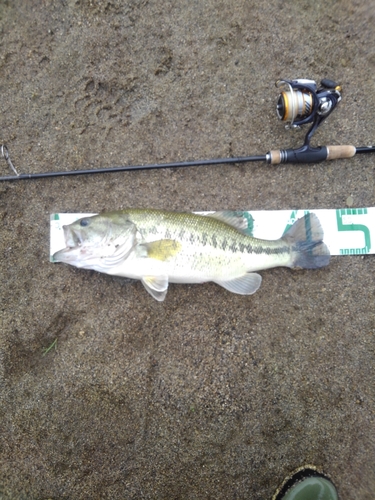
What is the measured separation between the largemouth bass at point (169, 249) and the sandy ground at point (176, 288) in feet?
0.77

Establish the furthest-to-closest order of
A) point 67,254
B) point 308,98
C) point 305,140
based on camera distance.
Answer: point 305,140 → point 308,98 → point 67,254

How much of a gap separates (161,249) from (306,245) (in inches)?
37.4

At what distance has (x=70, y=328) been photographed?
2432 mm

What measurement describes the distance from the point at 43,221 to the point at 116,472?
1.75 metres

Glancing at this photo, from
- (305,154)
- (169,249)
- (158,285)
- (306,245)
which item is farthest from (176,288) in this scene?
(305,154)

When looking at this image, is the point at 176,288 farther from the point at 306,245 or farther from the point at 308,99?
the point at 308,99

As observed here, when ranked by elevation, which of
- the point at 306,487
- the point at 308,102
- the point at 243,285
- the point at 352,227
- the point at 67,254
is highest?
the point at 308,102

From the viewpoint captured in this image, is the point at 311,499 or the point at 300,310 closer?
the point at 311,499

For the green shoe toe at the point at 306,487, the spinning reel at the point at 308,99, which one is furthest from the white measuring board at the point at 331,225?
the green shoe toe at the point at 306,487

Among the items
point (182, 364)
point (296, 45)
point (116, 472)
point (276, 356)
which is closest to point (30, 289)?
point (182, 364)

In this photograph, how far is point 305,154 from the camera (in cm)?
242

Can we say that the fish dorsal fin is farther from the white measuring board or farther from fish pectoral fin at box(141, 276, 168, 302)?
fish pectoral fin at box(141, 276, 168, 302)

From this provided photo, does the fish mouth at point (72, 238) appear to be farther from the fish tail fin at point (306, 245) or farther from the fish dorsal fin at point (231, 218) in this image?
the fish tail fin at point (306, 245)

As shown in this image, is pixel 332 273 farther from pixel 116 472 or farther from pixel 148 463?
pixel 116 472
